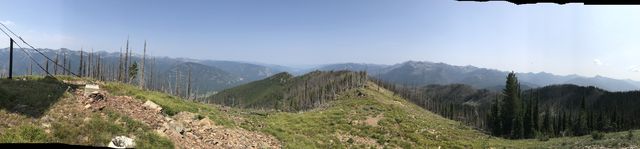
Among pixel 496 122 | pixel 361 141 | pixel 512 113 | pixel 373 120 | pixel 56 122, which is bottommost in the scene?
pixel 496 122

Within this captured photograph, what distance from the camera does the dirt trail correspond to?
29.4 meters

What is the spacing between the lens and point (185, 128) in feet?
104

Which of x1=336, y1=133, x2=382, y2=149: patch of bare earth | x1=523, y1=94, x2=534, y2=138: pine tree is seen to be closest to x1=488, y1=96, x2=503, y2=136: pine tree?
x1=523, y1=94, x2=534, y2=138: pine tree

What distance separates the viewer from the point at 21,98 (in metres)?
28.4

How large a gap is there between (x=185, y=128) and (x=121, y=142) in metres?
7.11

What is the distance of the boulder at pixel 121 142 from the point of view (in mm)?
24383

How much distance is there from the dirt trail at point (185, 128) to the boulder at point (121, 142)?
8.81 ft

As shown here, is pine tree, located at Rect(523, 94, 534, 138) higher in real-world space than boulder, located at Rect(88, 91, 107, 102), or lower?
lower

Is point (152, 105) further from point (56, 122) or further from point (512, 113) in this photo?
point (512, 113)

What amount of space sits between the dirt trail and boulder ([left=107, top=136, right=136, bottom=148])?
8.81 ft

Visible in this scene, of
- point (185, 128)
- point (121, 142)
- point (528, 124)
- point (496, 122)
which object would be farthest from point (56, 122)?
point (496, 122)

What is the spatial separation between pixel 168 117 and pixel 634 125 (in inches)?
6162

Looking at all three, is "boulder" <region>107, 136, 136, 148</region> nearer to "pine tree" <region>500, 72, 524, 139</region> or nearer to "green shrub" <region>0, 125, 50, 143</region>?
"green shrub" <region>0, 125, 50, 143</region>

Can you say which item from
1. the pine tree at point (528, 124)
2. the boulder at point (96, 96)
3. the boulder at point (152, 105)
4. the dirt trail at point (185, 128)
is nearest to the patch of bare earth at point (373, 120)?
the pine tree at point (528, 124)
